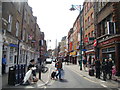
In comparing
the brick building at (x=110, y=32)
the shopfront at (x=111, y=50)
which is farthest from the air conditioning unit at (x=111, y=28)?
the shopfront at (x=111, y=50)

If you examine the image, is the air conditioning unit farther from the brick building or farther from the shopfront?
the shopfront

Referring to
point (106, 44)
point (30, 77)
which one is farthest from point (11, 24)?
point (106, 44)

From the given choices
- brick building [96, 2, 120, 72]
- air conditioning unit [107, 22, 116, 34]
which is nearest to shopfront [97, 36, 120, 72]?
brick building [96, 2, 120, 72]

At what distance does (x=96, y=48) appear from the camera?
19.1m

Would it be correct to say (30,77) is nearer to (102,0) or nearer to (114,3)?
(114,3)

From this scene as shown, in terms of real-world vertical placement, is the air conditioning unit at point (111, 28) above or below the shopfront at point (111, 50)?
above

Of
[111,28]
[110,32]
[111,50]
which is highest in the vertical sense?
[111,28]

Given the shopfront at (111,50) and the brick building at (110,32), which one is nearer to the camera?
the shopfront at (111,50)

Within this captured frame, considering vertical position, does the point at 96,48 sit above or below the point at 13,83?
above

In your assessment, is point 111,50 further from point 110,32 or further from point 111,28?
point 111,28

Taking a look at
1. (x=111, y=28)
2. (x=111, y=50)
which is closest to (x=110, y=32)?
(x=111, y=28)

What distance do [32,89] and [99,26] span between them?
1500 centimetres

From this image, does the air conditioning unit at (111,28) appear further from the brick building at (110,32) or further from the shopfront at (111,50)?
the shopfront at (111,50)

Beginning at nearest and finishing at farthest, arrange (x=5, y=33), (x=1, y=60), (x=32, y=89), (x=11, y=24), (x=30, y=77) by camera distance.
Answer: (x=32, y=89)
(x=30, y=77)
(x=1, y=60)
(x=5, y=33)
(x=11, y=24)
